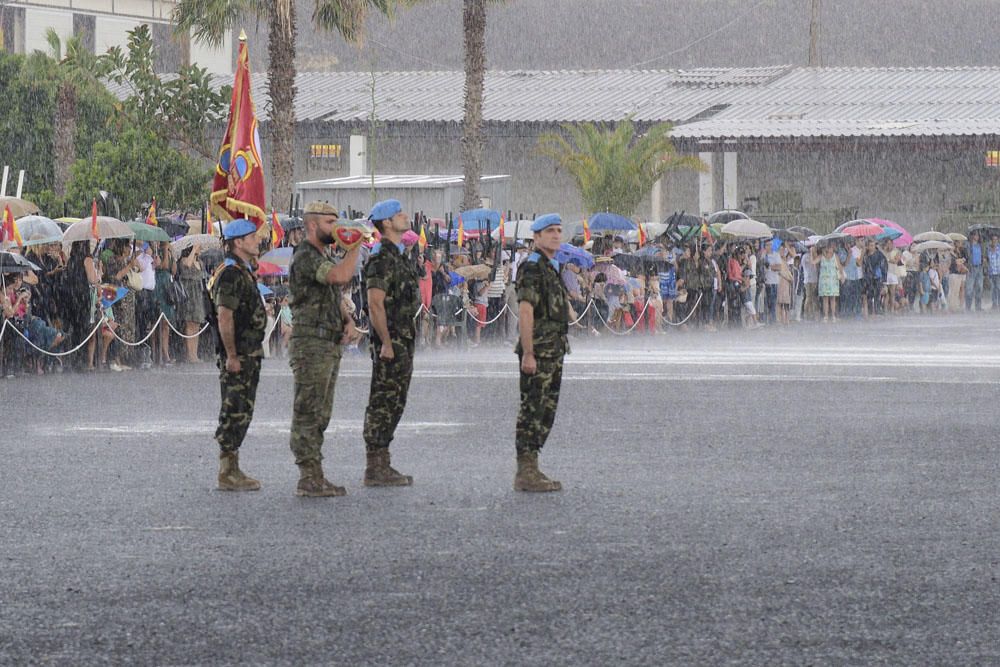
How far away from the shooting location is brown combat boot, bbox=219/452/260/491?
35.3ft

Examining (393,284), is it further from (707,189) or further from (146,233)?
(707,189)

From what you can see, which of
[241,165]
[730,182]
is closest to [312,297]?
[241,165]

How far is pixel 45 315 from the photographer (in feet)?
65.5

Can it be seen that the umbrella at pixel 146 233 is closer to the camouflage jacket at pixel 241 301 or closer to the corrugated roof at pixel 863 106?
the camouflage jacket at pixel 241 301

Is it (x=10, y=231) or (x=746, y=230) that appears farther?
(x=746, y=230)

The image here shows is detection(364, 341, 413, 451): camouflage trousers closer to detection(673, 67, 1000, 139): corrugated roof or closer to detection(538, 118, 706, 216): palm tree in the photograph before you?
detection(538, 118, 706, 216): palm tree

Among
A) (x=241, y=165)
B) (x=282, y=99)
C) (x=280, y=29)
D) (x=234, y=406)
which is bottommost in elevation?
(x=234, y=406)

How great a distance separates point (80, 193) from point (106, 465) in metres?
20.0

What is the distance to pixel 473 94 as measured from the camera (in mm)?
38062

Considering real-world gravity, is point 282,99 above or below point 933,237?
above

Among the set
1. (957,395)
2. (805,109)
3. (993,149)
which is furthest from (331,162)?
(957,395)

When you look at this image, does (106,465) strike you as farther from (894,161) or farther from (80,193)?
(894,161)

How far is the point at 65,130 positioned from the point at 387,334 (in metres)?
32.5

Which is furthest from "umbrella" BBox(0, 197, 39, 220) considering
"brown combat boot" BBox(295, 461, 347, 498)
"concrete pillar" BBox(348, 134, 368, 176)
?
"concrete pillar" BBox(348, 134, 368, 176)
